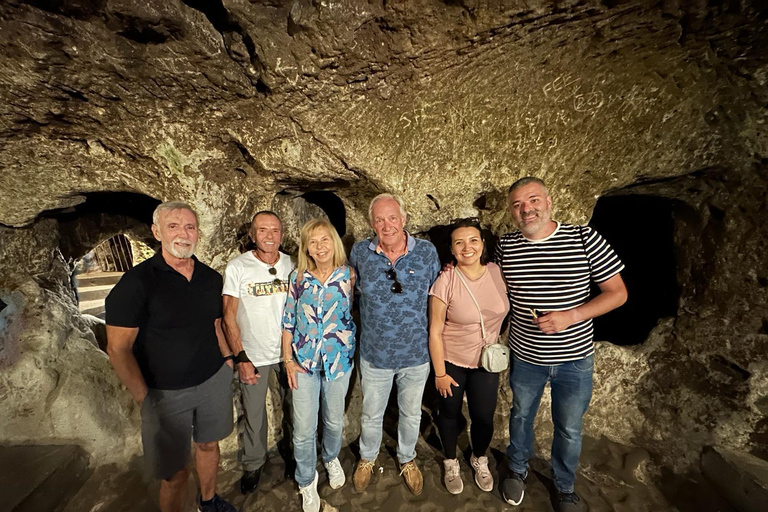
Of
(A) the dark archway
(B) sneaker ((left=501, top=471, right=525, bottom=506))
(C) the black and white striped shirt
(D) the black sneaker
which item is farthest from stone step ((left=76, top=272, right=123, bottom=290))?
(C) the black and white striped shirt

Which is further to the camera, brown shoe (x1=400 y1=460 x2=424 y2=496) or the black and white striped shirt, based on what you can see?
brown shoe (x1=400 y1=460 x2=424 y2=496)

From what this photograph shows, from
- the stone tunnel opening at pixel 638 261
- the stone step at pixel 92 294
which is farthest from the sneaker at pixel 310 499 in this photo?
the stone step at pixel 92 294

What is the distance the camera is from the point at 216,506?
2623 millimetres

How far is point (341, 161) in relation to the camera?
119 inches

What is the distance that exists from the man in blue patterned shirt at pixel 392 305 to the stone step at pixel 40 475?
114 inches

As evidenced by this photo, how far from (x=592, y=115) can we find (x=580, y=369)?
208 centimetres

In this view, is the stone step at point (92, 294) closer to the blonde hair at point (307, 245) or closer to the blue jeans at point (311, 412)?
the blue jeans at point (311, 412)

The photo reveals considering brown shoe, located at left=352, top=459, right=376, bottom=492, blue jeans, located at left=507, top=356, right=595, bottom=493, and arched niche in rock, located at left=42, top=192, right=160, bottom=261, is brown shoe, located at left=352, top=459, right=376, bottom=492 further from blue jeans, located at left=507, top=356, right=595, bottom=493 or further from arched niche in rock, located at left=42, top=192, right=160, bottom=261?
arched niche in rock, located at left=42, top=192, right=160, bottom=261

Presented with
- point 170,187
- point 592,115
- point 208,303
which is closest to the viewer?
point 208,303

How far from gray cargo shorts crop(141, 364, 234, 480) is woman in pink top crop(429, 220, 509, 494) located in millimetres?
1617

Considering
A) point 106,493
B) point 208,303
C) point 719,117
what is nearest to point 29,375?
point 106,493

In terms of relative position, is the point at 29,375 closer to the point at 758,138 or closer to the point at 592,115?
the point at 592,115

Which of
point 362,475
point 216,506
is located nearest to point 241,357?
point 216,506

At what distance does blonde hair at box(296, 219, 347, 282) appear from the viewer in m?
2.44
